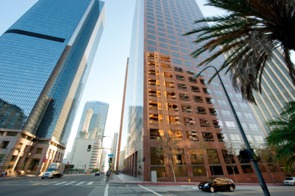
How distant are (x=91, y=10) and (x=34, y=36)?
73.2 meters

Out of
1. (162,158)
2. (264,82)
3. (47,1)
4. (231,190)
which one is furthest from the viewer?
(47,1)

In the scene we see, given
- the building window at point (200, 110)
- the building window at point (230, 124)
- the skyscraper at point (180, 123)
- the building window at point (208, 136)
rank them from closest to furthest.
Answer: the skyscraper at point (180, 123) < the building window at point (208, 136) < the building window at point (200, 110) < the building window at point (230, 124)

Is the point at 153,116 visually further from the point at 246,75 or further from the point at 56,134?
the point at 56,134

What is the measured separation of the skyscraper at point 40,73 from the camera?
238ft

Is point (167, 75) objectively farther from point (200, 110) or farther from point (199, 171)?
point (199, 171)

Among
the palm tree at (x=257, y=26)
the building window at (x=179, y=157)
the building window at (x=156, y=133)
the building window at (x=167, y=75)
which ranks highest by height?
the building window at (x=167, y=75)

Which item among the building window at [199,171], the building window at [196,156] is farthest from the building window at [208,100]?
the building window at [199,171]

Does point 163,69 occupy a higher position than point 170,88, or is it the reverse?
point 163,69

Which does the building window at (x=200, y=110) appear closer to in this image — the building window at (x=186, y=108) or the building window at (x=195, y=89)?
the building window at (x=186, y=108)

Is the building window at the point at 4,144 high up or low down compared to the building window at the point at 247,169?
up

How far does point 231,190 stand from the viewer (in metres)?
16.6

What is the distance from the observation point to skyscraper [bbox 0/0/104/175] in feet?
238

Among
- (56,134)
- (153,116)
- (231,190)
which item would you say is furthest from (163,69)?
(56,134)

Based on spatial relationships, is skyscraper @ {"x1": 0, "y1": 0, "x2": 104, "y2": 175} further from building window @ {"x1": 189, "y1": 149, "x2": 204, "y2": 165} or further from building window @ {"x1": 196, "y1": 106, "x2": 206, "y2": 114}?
building window @ {"x1": 196, "y1": 106, "x2": 206, "y2": 114}
